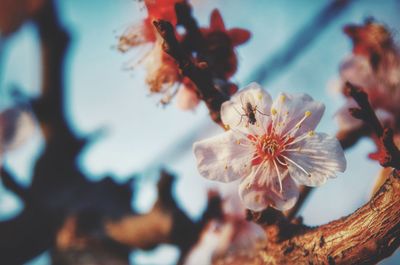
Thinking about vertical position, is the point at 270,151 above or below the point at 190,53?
below

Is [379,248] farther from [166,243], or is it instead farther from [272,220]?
[166,243]

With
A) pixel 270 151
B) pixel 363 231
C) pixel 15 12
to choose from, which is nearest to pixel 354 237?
pixel 363 231

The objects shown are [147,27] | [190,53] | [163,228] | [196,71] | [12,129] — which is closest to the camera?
[196,71]

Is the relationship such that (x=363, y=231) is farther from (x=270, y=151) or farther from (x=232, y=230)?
(x=232, y=230)

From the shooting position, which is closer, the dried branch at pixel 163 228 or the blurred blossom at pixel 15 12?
the dried branch at pixel 163 228

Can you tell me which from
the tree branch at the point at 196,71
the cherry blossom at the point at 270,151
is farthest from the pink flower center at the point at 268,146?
the tree branch at the point at 196,71

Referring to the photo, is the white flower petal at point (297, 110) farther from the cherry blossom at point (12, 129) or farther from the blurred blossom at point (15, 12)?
the cherry blossom at point (12, 129)

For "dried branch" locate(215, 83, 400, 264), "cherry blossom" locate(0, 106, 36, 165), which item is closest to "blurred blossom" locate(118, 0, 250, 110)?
"dried branch" locate(215, 83, 400, 264)

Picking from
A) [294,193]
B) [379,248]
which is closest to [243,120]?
[294,193]
